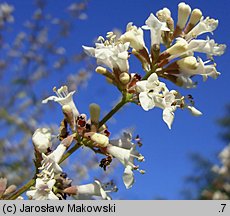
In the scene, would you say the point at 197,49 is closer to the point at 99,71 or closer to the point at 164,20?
the point at 164,20

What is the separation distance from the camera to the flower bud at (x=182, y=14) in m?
1.82

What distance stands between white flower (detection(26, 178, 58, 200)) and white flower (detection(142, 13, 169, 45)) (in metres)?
0.67

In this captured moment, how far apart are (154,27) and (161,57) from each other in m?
0.12

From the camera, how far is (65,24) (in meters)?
6.72

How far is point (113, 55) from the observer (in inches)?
67.2

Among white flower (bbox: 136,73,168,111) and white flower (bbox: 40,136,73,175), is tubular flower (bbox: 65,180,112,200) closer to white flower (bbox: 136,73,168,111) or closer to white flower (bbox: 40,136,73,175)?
white flower (bbox: 40,136,73,175)

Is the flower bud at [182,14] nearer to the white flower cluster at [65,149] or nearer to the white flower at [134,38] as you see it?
the white flower at [134,38]

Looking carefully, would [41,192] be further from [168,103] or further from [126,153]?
[168,103]

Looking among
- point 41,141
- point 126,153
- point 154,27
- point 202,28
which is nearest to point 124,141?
point 126,153

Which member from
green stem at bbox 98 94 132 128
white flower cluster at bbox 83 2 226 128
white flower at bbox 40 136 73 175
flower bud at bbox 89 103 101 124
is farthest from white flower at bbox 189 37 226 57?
white flower at bbox 40 136 73 175

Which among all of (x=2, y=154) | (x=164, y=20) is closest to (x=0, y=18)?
(x=2, y=154)

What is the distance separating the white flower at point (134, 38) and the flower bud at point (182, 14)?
0.18 meters

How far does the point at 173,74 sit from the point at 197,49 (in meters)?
0.13

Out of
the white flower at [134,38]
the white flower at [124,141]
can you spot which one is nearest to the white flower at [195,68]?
the white flower at [134,38]
